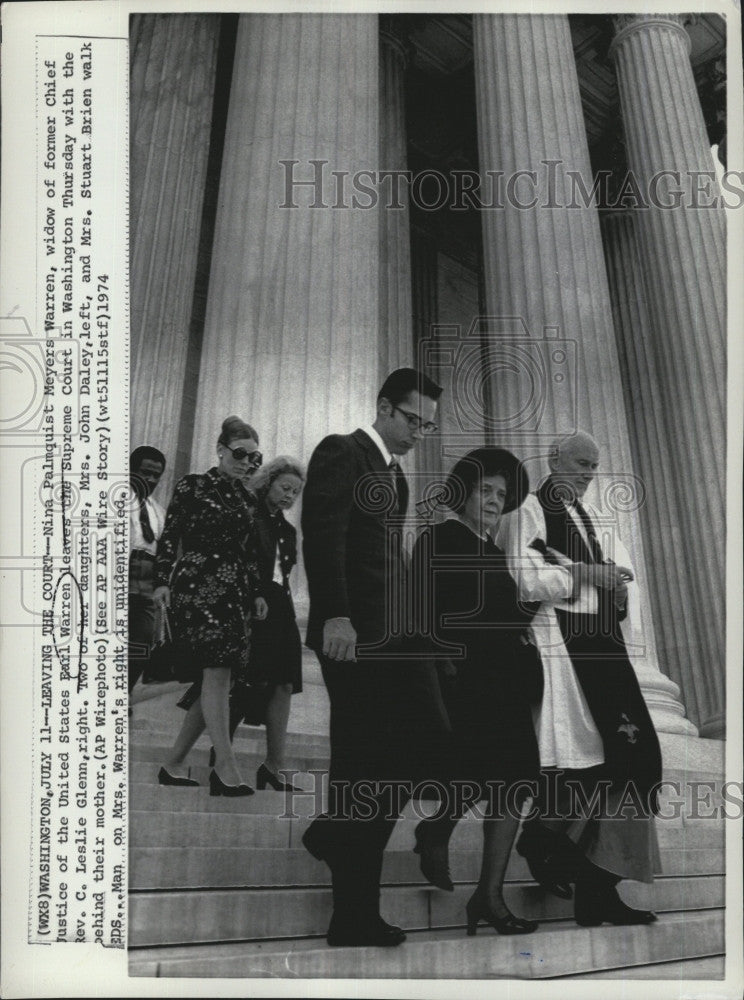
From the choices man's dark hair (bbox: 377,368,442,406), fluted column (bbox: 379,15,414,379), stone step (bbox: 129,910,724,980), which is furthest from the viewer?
fluted column (bbox: 379,15,414,379)

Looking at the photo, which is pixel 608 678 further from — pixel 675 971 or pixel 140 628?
pixel 140 628

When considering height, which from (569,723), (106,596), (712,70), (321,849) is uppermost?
(712,70)

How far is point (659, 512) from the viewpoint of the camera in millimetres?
5094

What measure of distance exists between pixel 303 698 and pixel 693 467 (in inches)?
94.1

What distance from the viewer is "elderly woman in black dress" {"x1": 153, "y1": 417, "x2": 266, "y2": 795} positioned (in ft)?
14.8

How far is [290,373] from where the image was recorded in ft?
16.4

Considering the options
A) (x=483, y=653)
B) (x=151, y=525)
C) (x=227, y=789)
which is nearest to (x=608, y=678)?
(x=483, y=653)

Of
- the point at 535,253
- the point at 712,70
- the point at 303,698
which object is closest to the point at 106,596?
the point at 303,698

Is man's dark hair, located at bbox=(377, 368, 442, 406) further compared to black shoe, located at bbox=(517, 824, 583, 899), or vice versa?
man's dark hair, located at bbox=(377, 368, 442, 406)

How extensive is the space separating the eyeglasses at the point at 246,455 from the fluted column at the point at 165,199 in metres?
0.29

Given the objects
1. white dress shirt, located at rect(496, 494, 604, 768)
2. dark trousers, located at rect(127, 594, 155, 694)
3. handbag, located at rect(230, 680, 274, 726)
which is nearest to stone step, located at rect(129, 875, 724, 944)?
white dress shirt, located at rect(496, 494, 604, 768)

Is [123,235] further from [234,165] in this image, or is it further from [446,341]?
[446,341]

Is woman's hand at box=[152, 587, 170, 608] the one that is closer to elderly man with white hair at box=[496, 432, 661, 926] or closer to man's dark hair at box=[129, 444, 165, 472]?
man's dark hair at box=[129, 444, 165, 472]

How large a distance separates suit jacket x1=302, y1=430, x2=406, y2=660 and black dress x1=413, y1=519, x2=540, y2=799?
0.20 metres
